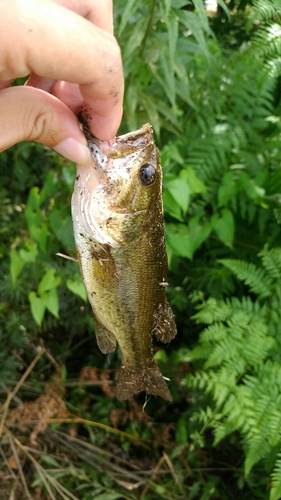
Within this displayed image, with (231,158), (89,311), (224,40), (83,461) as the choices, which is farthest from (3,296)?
(224,40)

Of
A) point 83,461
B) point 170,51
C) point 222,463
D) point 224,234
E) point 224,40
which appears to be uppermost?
point 170,51

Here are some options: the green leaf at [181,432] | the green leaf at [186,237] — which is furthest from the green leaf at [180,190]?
the green leaf at [181,432]

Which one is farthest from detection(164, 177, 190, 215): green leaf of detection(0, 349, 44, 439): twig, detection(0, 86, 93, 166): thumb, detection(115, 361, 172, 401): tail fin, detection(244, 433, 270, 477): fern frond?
detection(0, 349, 44, 439): twig

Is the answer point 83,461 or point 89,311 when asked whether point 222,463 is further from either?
point 89,311

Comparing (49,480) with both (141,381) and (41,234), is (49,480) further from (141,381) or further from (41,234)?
(41,234)

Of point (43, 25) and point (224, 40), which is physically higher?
point (43, 25)

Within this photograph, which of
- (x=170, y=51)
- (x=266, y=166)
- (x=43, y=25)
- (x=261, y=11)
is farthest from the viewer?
(x=266, y=166)

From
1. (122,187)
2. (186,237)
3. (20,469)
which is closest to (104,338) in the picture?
(122,187)
